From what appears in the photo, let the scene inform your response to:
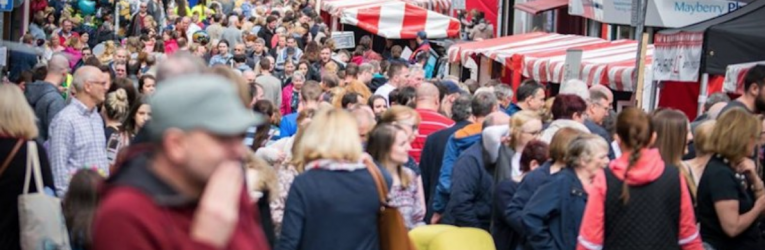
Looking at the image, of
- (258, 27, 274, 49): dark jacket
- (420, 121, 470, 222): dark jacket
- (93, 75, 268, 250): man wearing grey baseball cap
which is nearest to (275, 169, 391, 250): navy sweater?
(93, 75, 268, 250): man wearing grey baseball cap

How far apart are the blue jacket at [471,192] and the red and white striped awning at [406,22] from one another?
20.6 metres

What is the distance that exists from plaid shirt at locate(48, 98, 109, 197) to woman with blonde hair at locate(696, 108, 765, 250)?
3.70 metres

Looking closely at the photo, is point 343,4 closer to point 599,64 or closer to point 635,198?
point 599,64

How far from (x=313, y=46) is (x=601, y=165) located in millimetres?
15596

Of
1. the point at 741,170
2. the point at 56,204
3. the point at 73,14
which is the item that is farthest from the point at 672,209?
the point at 73,14

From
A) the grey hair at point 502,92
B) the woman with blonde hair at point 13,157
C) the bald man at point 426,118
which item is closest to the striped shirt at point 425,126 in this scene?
the bald man at point 426,118

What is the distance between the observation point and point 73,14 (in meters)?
40.3

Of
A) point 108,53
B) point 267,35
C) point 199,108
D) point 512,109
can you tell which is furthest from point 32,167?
point 267,35

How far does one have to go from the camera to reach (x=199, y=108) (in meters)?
3.84

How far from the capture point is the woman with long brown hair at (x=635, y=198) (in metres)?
7.91

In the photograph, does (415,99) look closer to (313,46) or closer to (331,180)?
(331,180)

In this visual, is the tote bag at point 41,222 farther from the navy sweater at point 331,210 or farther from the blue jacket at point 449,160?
the blue jacket at point 449,160

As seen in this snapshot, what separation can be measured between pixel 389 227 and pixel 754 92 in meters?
3.69

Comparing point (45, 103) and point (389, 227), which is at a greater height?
point (45, 103)
